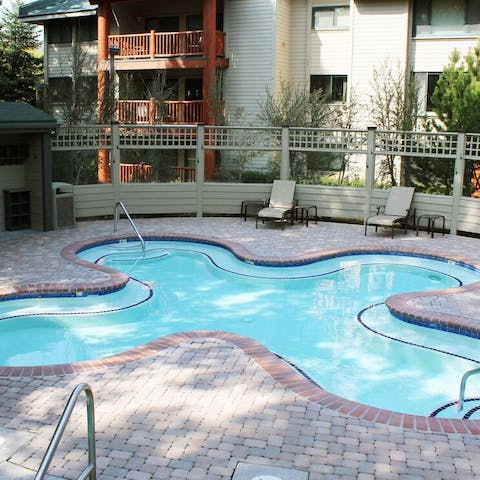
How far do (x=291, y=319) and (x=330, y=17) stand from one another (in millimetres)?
15653

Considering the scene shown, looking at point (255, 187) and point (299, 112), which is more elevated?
point (299, 112)

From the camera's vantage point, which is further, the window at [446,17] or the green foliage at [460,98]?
the window at [446,17]

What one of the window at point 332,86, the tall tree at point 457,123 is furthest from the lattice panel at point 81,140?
the window at point 332,86

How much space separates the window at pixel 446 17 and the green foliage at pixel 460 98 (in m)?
Result: 3.41

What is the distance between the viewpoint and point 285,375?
273 inches

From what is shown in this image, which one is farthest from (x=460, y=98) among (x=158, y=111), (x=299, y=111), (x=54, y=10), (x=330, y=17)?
(x=54, y=10)

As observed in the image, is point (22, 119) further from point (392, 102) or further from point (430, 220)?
point (392, 102)

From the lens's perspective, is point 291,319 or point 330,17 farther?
point 330,17

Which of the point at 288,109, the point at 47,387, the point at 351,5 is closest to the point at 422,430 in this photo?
the point at 47,387

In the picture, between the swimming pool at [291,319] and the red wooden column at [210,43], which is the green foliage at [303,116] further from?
the swimming pool at [291,319]

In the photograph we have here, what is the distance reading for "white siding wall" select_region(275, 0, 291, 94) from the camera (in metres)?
22.8

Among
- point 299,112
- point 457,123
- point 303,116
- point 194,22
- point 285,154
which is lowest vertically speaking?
point 285,154

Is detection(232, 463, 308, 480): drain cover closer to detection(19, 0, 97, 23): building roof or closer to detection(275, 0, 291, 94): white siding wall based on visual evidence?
detection(275, 0, 291, 94): white siding wall

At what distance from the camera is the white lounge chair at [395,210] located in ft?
46.9
